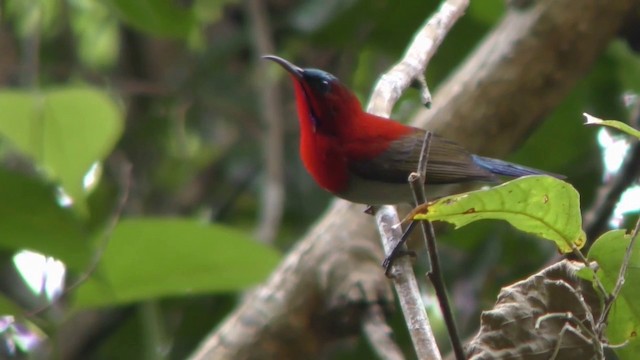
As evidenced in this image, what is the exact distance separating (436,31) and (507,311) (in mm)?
1413

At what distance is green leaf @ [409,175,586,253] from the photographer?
1.96 meters

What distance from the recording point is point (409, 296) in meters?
2.36

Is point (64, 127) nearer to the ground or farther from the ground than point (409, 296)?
farther from the ground

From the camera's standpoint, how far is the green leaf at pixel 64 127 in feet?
12.7

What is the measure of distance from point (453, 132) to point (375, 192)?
0.65 meters

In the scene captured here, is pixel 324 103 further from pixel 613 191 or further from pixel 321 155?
pixel 613 191

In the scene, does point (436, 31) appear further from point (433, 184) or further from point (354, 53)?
point (354, 53)

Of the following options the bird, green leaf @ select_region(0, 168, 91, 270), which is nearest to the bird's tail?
the bird

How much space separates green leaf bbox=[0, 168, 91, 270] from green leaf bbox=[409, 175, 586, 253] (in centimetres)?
203

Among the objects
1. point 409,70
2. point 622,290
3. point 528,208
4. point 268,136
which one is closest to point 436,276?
point 528,208

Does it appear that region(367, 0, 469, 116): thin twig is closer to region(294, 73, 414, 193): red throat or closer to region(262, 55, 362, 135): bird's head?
region(294, 73, 414, 193): red throat

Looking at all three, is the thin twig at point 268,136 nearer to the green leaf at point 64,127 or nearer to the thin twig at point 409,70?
the green leaf at point 64,127

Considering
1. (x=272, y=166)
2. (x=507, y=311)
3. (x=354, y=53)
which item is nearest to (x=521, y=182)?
(x=507, y=311)

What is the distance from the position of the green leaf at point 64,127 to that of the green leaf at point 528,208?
214 centimetres
